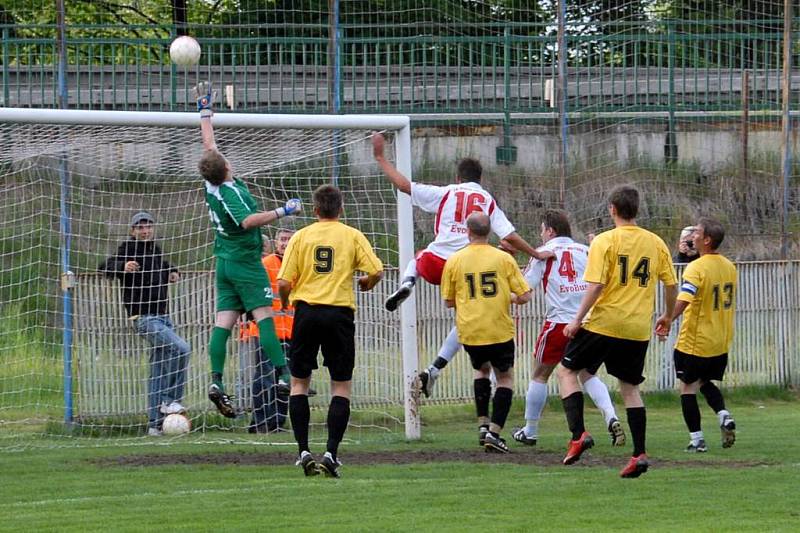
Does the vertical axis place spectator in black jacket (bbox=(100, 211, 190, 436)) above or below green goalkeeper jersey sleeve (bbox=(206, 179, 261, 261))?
below

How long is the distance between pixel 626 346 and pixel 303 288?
247 cm

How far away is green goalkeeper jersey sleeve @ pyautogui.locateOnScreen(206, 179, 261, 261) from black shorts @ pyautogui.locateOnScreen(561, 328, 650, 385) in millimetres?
2772

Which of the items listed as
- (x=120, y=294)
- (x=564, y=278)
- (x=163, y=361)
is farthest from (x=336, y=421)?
(x=120, y=294)

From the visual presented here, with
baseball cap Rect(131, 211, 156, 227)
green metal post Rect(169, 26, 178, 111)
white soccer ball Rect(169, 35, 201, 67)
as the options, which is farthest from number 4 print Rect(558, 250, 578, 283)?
green metal post Rect(169, 26, 178, 111)

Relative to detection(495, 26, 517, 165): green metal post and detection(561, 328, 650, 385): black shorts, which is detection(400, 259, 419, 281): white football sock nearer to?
detection(561, 328, 650, 385): black shorts

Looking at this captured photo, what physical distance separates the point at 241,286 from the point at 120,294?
3.49m

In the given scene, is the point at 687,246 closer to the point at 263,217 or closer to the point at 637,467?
the point at 637,467

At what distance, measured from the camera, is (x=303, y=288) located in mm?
9750

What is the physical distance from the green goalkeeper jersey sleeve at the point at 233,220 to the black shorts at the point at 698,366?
3901 mm

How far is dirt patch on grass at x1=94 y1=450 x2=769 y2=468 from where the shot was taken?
10.6 meters

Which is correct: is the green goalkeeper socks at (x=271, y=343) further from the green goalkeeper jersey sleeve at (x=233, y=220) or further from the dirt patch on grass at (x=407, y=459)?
the dirt patch on grass at (x=407, y=459)

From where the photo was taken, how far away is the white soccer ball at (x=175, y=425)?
1280cm

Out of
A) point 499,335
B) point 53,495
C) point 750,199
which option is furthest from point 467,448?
A: point 750,199

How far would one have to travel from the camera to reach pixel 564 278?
445 inches
